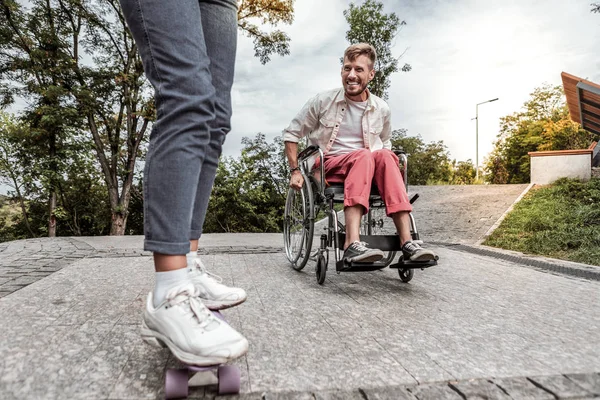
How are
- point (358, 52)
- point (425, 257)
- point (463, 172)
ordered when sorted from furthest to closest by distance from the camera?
point (463, 172), point (358, 52), point (425, 257)

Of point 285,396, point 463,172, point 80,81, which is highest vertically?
point 463,172

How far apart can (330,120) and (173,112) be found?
5.78 feet

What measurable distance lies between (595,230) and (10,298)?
601cm

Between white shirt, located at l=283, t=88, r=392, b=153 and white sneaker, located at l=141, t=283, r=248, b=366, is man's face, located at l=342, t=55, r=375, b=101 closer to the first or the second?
white shirt, located at l=283, t=88, r=392, b=153

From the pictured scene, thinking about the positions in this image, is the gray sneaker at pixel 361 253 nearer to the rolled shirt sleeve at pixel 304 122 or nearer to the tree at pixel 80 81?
the rolled shirt sleeve at pixel 304 122

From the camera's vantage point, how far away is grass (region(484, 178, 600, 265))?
4727mm

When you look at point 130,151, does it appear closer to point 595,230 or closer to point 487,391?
point 595,230

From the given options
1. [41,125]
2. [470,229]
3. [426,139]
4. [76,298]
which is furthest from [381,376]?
[426,139]

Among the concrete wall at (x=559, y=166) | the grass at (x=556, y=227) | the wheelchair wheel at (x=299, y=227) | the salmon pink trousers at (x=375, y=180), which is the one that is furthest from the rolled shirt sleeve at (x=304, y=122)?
the concrete wall at (x=559, y=166)

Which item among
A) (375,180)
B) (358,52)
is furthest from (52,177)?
(375,180)

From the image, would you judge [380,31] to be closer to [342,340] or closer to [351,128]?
[351,128]

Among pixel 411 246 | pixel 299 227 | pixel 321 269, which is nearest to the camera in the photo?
pixel 411 246

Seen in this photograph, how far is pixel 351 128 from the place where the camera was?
112 inches

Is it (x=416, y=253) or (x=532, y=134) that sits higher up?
(x=532, y=134)
